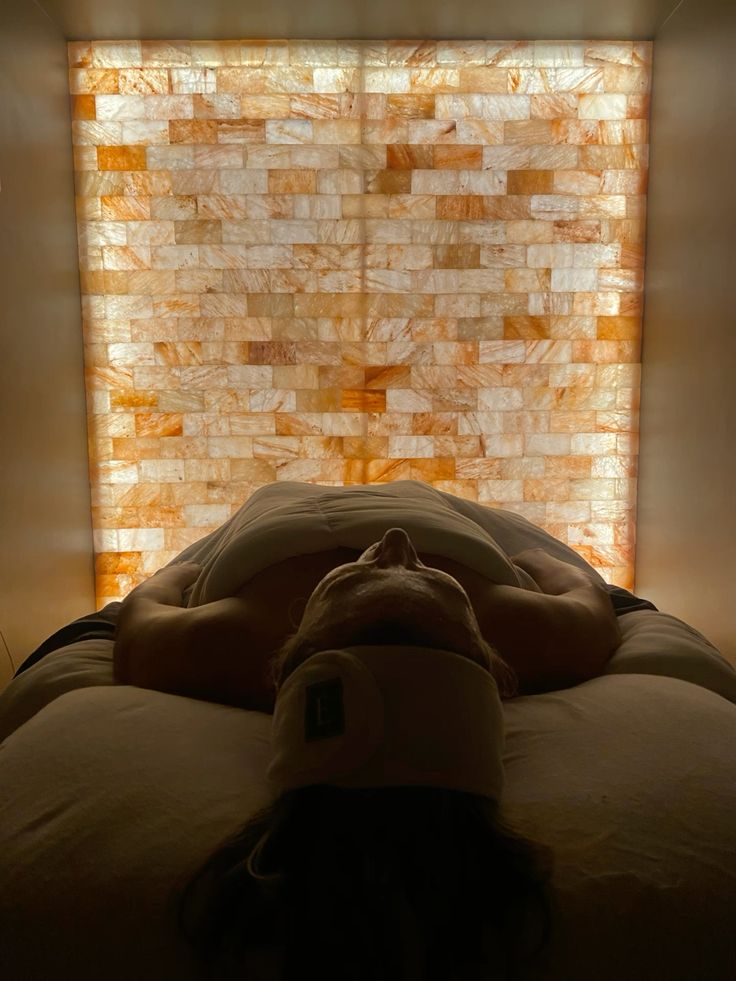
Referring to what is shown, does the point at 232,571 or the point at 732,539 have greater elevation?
the point at 232,571

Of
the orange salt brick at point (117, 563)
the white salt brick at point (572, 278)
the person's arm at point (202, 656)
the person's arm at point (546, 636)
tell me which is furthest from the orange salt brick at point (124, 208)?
the person's arm at point (546, 636)

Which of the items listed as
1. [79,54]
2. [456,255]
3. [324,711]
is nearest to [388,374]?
[456,255]

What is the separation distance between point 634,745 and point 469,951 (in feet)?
1.07

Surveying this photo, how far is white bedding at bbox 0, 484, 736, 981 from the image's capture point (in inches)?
28.5

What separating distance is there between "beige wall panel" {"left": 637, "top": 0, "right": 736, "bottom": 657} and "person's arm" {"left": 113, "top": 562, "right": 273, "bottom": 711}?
1.94 metres

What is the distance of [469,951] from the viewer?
0.71m

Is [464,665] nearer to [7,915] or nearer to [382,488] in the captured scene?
[7,915]

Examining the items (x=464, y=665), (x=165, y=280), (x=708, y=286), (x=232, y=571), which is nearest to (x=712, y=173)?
(x=708, y=286)

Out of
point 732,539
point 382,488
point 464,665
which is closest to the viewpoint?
point 464,665

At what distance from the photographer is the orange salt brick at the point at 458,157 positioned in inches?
138

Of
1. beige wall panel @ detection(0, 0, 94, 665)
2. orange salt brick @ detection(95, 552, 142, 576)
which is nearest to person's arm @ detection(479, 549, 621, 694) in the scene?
beige wall panel @ detection(0, 0, 94, 665)

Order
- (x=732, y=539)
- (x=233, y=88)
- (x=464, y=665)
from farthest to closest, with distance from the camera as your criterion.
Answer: (x=233, y=88) < (x=732, y=539) < (x=464, y=665)

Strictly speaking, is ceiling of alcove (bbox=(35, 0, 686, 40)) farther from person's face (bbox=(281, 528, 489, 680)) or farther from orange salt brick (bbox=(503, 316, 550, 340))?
person's face (bbox=(281, 528, 489, 680))

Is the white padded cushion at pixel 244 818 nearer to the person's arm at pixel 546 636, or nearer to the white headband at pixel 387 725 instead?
the white headband at pixel 387 725
